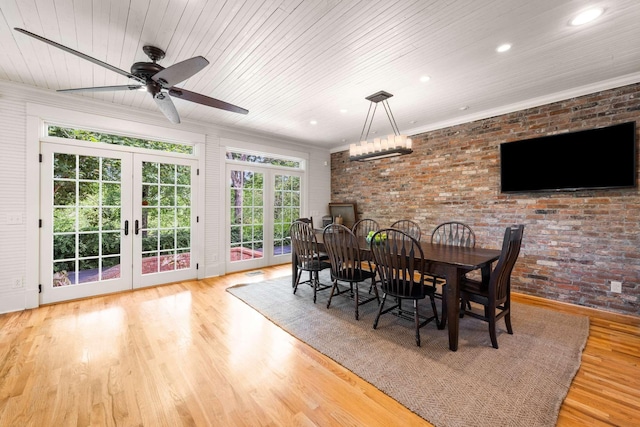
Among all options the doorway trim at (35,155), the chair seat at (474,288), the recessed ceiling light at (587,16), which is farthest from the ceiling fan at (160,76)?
the chair seat at (474,288)

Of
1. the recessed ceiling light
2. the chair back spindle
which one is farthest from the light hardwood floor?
the recessed ceiling light

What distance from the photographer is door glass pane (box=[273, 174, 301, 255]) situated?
18.2ft

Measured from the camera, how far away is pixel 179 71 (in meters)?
2.03

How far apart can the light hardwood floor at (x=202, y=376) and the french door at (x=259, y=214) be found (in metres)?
2.14

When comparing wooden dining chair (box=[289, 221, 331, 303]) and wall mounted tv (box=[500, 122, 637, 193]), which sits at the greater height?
wall mounted tv (box=[500, 122, 637, 193])

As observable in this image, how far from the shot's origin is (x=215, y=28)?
6.91ft

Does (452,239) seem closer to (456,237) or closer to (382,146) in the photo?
(456,237)

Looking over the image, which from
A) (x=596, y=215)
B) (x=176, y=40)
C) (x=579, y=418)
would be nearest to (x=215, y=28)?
(x=176, y=40)

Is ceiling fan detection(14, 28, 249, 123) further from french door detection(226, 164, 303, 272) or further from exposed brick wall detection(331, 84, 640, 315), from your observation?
exposed brick wall detection(331, 84, 640, 315)

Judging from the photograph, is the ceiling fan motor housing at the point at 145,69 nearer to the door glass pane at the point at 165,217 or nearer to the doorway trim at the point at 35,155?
the doorway trim at the point at 35,155

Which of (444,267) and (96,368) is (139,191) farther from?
(444,267)

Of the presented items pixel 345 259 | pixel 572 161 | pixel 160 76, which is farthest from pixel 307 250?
pixel 572 161

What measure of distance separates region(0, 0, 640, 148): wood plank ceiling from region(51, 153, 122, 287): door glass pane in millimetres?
985

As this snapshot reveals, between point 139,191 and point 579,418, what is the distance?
510 centimetres
